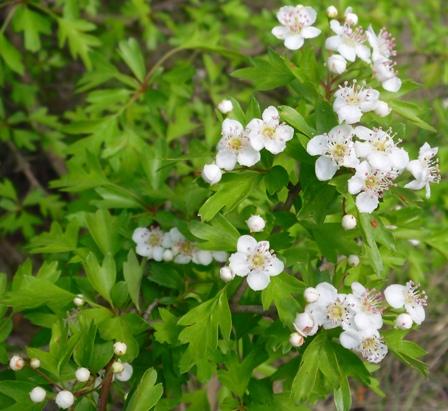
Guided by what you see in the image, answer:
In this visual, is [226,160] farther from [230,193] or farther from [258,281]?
[258,281]

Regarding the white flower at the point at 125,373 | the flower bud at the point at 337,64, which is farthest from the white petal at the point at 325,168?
the white flower at the point at 125,373

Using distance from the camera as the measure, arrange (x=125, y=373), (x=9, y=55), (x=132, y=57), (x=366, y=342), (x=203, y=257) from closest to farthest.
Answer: (x=366, y=342), (x=125, y=373), (x=203, y=257), (x=132, y=57), (x=9, y=55)

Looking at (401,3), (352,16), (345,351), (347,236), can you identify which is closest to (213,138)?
(352,16)

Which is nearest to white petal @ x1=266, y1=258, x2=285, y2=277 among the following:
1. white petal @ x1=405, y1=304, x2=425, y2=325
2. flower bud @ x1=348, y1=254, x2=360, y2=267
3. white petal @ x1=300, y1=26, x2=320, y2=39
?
flower bud @ x1=348, y1=254, x2=360, y2=267

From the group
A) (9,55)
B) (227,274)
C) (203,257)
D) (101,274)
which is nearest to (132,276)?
(101,274)

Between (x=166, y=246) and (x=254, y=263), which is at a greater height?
(x=254, y=263)

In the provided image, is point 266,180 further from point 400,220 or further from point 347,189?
point 400,220
